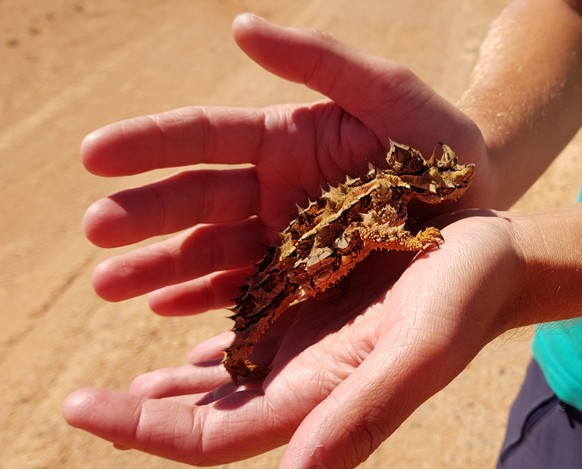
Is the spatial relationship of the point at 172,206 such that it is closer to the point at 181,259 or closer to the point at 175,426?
the point at 181,259

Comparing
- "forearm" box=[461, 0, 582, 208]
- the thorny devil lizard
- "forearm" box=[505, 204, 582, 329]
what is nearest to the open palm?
the thorny devil lizard

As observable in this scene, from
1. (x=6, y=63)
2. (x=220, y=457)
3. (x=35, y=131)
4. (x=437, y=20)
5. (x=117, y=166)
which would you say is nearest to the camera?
(x=220, y=457)

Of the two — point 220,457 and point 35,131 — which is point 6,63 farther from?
point 220,457

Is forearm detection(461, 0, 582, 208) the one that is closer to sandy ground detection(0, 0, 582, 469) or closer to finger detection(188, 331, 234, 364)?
sandy ground detection(0, 0, 582, 469)

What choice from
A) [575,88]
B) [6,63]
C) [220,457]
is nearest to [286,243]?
[220,457]

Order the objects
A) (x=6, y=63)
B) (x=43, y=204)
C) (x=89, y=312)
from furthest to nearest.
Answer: (x=6, y=63), (x=43, y=204), (x=89, y=312)

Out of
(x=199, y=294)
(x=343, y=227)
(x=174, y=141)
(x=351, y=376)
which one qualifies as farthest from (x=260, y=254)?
(x=351, y=376)
